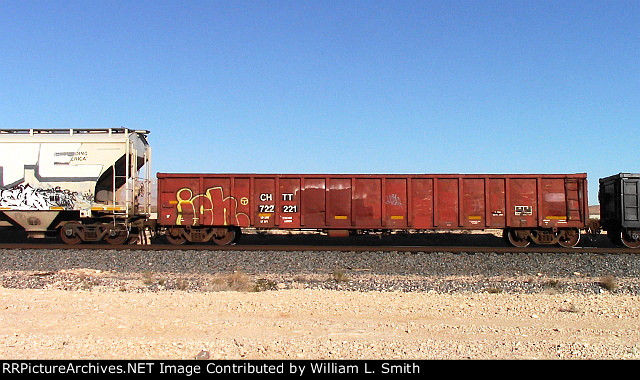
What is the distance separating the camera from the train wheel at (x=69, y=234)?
1627 cm

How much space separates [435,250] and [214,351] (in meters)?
10.7

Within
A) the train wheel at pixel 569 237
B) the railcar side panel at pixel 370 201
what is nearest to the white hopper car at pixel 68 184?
the railcar side panel at pixel 370 201

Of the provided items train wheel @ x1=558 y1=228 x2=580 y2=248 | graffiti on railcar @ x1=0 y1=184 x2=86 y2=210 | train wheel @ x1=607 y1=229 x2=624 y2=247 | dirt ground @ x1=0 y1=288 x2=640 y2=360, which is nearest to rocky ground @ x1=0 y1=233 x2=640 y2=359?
dirt ground @ x1=0 y1=288 x2=640 y2=360

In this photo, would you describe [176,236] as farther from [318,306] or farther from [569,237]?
[569,237]

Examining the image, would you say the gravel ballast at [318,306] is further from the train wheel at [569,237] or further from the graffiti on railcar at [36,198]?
the graffiti on railcar at [36,198]

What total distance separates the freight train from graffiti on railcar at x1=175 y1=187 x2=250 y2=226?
4 centimetres

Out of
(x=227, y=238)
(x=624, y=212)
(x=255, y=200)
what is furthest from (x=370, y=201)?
(x=624, y=212)

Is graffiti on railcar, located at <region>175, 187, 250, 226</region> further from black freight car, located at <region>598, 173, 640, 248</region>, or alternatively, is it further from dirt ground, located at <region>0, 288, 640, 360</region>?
black freight car, located at <region>598, 173, 640, 248</region>

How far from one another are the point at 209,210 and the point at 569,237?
1287 centimetres

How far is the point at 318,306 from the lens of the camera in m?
8.22

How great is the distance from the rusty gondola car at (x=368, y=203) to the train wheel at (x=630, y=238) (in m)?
1.81
